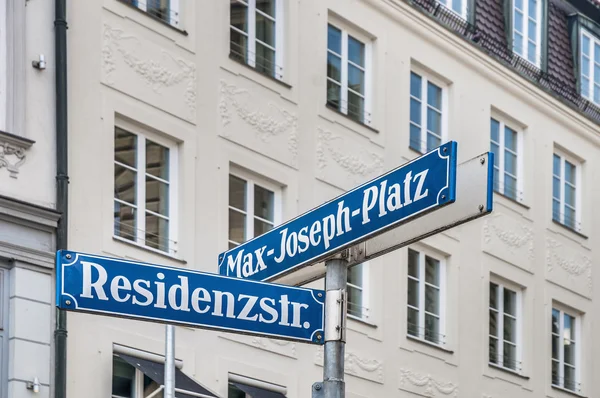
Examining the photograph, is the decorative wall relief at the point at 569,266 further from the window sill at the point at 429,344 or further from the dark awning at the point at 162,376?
the dark awning at the point at 162,376

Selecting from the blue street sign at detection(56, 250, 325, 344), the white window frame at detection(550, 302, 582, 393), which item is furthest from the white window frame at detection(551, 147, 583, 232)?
the blue street sign at detection(56, 250, 325, 344)

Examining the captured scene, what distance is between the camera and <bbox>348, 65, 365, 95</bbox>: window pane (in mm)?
23391

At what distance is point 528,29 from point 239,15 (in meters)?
8.84

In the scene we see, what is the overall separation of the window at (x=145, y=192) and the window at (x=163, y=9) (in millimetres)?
1678

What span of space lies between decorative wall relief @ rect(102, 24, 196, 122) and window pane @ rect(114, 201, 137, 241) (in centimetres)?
139

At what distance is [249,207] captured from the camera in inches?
816

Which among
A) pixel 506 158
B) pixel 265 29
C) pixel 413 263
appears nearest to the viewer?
pixel 265 29

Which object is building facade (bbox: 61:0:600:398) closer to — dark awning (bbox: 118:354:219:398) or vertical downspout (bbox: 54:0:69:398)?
dark awning (bbox: 118:354:219:398)

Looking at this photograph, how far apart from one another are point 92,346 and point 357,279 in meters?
6.29

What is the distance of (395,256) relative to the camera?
23.5m

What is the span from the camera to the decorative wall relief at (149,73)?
1855 cm

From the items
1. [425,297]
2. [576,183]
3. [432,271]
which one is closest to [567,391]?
[576,183]

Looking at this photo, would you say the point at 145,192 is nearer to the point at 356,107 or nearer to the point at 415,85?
the point at 356,107

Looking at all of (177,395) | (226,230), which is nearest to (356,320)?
(226,230)
